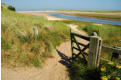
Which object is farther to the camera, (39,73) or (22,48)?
(22,48)

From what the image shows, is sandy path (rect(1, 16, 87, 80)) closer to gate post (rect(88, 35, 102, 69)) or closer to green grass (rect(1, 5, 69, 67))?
green grass (rect(1, 5, 69, 67))

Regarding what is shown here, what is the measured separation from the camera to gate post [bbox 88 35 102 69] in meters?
3.41

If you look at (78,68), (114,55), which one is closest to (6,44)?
(78,68)

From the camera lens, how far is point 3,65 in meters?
4.39

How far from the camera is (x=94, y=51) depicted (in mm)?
3541

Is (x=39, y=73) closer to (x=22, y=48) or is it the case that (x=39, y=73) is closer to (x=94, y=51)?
(x=22, y=48)

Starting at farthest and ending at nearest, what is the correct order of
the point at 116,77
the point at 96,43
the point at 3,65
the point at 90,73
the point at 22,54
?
the point at 22,54, the point at 3,65, the point at 90,73, the point at 96,43, the point at 116,77

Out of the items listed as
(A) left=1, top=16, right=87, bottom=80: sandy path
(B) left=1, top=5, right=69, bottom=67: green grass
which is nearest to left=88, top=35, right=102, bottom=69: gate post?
(A) left=1, top=16, right=87, bottom=80: sandy path

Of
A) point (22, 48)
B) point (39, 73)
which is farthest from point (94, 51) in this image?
point (22, 48)

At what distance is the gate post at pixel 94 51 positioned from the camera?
11.2 ft

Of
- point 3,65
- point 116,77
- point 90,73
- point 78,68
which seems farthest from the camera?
point 3,65

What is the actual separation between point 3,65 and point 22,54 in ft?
2.92

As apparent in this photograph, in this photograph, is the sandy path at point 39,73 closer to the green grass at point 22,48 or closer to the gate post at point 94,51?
the green grass at point 22,48

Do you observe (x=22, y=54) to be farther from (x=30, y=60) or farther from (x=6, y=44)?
(x=6, y=44)
